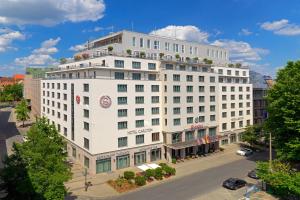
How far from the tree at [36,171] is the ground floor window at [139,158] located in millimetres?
25684

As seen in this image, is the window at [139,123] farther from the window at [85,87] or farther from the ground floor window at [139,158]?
the window at [85,87]

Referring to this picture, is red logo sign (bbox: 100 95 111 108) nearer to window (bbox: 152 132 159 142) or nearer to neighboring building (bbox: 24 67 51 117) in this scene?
window (bbox: 152 132 159 142)

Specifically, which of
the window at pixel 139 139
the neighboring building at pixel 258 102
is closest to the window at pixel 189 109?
the window at pixel 139 139

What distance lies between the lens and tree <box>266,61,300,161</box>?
46.1 metres

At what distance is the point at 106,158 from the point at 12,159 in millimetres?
23181

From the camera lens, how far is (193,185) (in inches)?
1839

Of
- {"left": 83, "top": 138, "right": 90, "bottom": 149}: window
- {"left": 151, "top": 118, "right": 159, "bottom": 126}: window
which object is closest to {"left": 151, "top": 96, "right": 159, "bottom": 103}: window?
{"left": 151, "top": 118, "right": 159, "bottom": 126}: window

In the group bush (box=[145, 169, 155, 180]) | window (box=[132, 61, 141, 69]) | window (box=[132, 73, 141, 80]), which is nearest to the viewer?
bush (box=[145, 169, 155, 180])

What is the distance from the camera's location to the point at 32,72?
12206 centimetres

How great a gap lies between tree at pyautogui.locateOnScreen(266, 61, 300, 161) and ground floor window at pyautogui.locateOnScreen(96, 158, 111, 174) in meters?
31.9

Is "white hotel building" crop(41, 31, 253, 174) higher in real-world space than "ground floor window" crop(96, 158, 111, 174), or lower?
higher

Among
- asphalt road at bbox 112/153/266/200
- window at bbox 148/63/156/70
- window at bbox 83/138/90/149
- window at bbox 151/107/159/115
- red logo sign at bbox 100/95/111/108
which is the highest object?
window at bbox 148/63/156/70

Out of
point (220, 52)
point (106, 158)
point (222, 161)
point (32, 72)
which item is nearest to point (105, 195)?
point (106, 158)

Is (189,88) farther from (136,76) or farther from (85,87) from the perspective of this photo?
(85,87)
